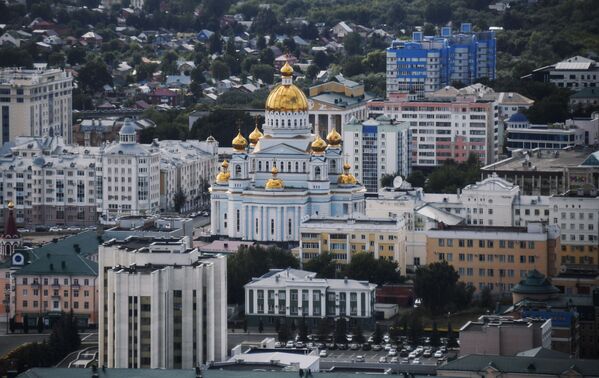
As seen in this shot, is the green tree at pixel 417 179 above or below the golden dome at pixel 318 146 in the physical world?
below

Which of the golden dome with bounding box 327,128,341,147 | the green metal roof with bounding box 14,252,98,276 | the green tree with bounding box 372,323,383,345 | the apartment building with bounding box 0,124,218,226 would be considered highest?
the golden dome with bounding box 327,128,341,147

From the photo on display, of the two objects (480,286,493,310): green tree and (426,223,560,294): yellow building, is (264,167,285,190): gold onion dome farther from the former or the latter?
(480,286,493,310): green tree

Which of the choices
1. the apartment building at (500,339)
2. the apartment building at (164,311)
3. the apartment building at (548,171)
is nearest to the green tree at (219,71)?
the apartment building at (548,171)

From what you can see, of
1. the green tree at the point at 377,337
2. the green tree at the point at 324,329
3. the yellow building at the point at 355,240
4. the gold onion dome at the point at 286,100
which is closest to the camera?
the green tree at the point at 377,337

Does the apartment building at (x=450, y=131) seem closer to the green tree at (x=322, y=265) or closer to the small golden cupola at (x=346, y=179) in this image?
the small golden cupola at (x=346, y=179)

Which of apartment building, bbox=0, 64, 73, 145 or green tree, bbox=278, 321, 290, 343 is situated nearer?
green tree, bbox=278, 321, 290, 343

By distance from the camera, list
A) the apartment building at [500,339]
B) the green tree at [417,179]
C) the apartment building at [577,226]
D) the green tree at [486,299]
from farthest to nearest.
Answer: the green tree at [417,179] → the apartment building at [577,226] → the green tree at [486,299] → the apartment building at [500,339]

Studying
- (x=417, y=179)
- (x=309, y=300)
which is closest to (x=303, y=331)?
(x=309, y=300)

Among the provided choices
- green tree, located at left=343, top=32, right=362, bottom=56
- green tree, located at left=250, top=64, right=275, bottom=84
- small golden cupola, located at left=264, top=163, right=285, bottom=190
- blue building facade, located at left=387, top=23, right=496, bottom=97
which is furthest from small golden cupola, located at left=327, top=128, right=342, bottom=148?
green tree, located at left=343, top=32, right=362, bottom=56
